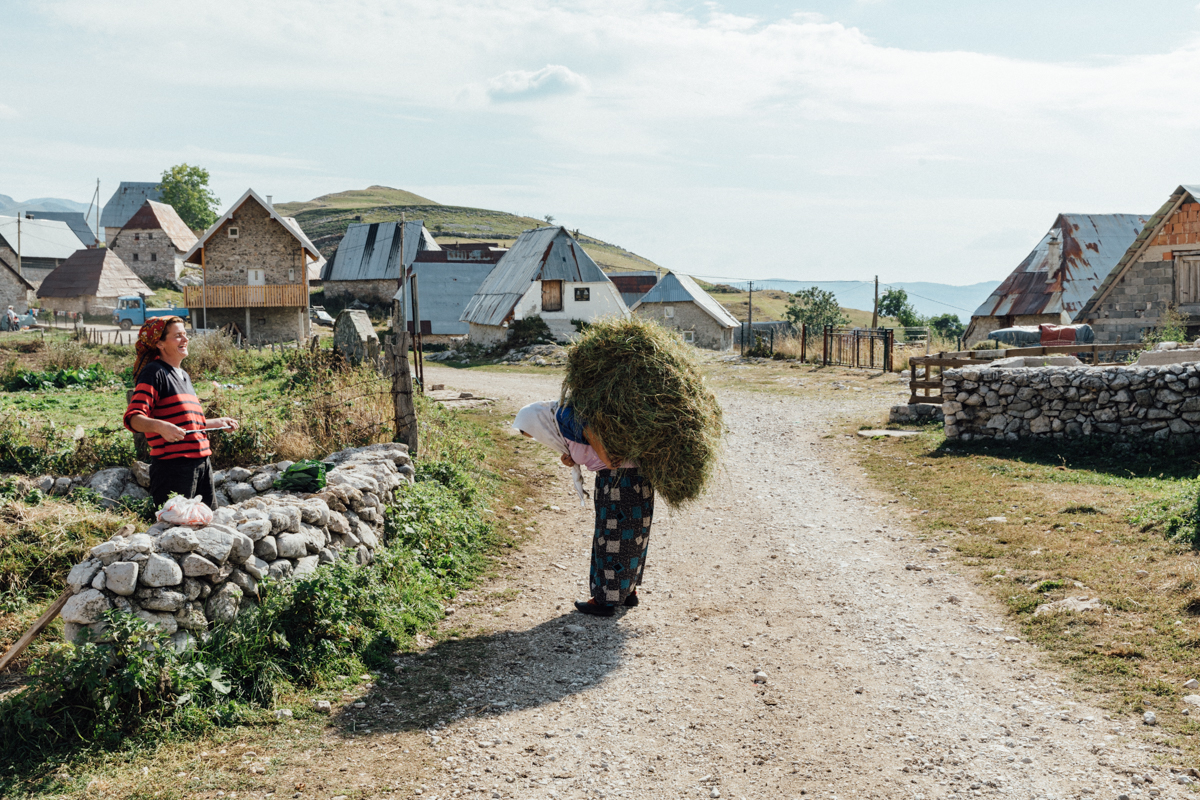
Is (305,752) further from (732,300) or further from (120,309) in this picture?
(732,300)

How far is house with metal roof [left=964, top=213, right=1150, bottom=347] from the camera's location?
91.7ft

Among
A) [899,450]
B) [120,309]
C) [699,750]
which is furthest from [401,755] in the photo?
[120,309]

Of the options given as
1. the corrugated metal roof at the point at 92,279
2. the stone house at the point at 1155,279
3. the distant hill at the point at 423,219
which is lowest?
the stone house at the point at 1155,279

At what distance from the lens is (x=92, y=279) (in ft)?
172

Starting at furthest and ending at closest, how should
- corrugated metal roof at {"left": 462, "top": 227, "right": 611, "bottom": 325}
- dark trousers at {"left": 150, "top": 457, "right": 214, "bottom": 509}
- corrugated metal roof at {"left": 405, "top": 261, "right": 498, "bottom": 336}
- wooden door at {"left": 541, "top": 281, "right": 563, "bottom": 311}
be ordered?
corrugated metal roof at {"left": 405, "top": 261, "right": 498, "bottom": 336} → wooden door at {"left": 541, "top": 281, "right": 563, "bottom": 311} → corrugated metal roof at {"left": 462, "top": 227, "right": 611, "bottom": 325} → dark trousers at {"left": 150, "top": 457, "right": 214, "bottom": 509}

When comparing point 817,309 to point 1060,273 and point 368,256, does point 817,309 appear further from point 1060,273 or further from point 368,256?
point 1060,273

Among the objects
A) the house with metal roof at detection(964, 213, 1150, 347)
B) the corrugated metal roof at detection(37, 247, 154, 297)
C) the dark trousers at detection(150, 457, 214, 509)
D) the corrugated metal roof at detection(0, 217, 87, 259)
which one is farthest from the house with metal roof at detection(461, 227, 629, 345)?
the corrugated metal roof at detection(0, 217, 87, 259)

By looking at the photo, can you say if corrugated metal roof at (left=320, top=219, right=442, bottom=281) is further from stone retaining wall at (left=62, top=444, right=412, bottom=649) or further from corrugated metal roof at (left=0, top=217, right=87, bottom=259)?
stone retaining wall at (left=62, top=444, right=412, bottom=649)

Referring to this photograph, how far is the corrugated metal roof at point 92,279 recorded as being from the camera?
5212 centimetres

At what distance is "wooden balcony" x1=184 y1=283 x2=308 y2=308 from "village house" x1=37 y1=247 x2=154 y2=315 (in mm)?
19509

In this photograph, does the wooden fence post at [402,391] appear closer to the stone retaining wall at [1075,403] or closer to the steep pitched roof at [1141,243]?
the stone retaining wall at [1075,403]

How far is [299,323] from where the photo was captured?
38.8 metres

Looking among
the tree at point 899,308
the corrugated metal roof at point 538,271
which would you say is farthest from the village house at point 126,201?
the tree at point 899,308

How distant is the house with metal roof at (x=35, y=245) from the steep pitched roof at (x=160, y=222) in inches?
332
